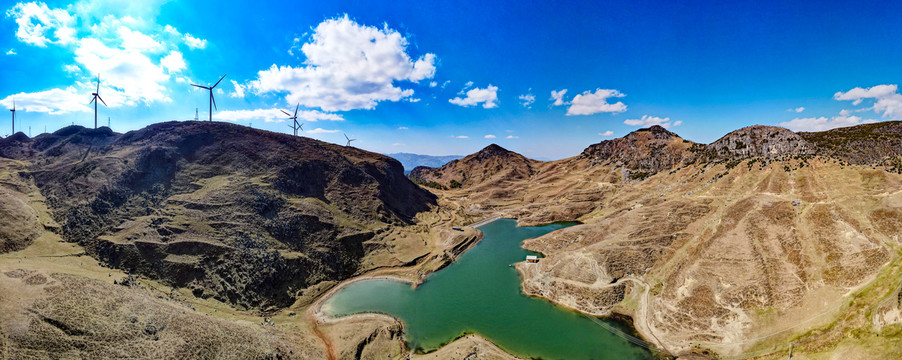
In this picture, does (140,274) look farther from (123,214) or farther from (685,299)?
(685,299)

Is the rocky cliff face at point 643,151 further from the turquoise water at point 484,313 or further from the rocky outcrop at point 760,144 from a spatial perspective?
the turquoise water at point 484,313

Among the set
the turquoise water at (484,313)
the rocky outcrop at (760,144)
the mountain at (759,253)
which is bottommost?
the turquoise water at (484,313)

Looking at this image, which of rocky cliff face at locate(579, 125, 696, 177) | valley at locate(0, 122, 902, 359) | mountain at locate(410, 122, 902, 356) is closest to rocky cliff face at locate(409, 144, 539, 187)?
rocky cliff face at locate(579, 125, 696, 177)

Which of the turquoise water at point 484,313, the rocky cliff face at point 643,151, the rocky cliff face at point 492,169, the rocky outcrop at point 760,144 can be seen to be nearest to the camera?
the turquoise water at point 484,313

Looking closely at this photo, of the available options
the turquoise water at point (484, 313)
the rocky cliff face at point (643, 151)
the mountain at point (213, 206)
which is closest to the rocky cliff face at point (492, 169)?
the rocky cliff face at point (643, 151)

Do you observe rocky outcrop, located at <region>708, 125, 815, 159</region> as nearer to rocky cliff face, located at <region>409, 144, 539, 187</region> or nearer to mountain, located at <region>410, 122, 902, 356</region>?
mountain, located at <region>410, 122, 902, 356</region>

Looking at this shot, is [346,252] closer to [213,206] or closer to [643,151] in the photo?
[213,206]

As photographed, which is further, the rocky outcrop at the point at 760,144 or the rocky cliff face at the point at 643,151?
the rocky cliff face at the point at 643,151

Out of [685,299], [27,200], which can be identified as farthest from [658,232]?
[27,200]
